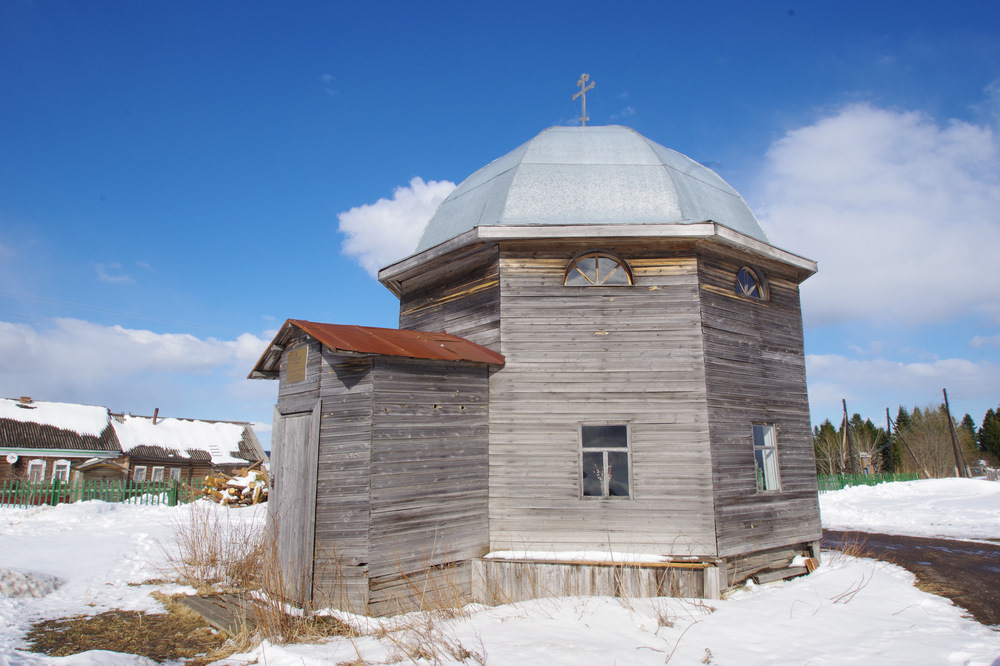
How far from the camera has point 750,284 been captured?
409 inches

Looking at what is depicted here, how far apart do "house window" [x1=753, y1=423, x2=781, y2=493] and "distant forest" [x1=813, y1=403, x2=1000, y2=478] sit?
42112 millimetres

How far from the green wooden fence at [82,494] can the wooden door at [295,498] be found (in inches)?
543

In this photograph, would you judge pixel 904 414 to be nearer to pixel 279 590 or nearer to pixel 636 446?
pixel 636 446

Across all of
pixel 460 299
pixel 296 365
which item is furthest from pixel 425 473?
pixel 460 299

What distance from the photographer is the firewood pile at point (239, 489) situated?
20500 mm

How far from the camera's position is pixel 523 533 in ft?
28.8

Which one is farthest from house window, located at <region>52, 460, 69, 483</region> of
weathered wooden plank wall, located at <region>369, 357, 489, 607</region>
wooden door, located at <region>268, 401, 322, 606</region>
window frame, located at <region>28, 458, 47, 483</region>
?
weathered wooden plank wall, located at <region>369, 357, 489, 607</region>

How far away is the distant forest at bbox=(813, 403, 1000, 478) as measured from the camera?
48741 millimetres

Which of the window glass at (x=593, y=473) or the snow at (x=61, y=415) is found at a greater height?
the snow at (x=61, y=415)

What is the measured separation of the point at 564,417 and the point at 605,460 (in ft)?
3.00

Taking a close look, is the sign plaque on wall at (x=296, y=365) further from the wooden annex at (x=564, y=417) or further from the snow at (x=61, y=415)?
the snow at (x=61, y=415)

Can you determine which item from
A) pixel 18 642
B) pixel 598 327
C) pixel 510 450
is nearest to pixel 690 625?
pixel 510 450

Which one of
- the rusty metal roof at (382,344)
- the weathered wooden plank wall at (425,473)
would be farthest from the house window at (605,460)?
the rusty metal roof at (382,344)

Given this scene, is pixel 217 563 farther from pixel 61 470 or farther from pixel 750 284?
pixel 61 470
